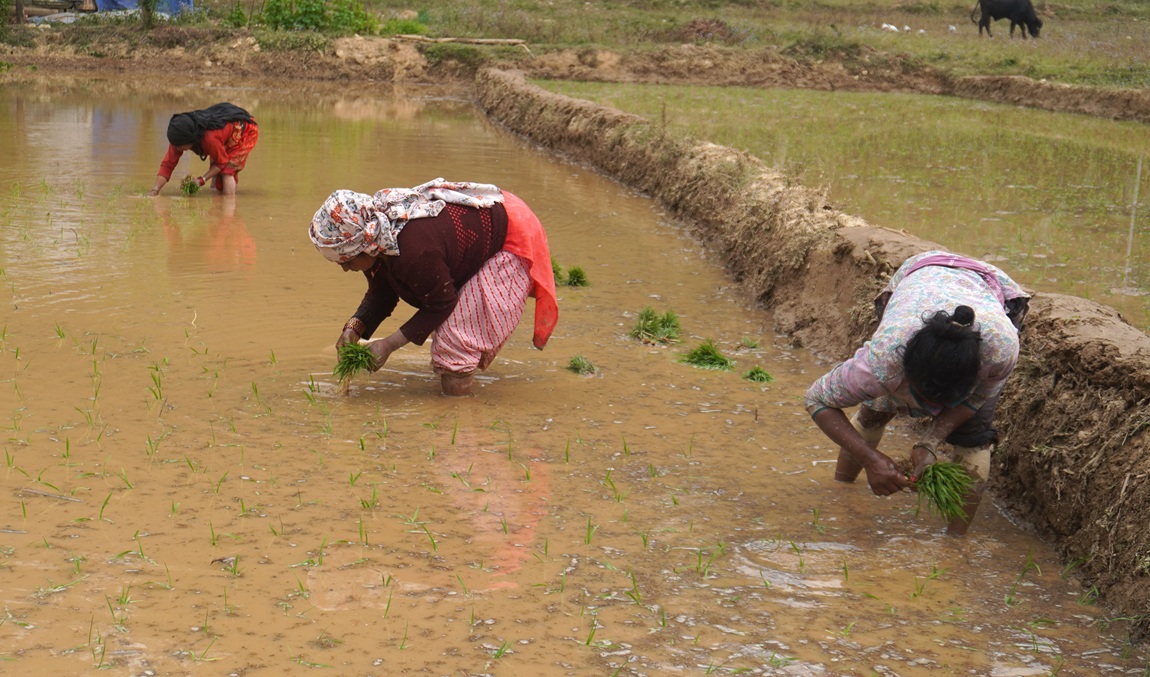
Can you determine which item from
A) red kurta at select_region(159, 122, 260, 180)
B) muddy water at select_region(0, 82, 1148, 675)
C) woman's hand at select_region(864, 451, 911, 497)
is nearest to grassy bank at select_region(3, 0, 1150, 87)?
red kurta at select_region(159, 122, 260, 180)

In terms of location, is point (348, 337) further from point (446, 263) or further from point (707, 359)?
point (707, 359)

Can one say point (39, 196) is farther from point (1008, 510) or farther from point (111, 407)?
point (1008, 510)

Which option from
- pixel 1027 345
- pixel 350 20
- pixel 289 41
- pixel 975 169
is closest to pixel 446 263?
pixel 1027 345

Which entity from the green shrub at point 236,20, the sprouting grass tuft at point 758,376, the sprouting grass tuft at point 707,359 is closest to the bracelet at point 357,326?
the sprouting grass tuft at point 707,359

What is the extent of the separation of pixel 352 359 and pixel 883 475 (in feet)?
7.88

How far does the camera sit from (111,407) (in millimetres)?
4891

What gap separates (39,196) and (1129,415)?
8610 mm

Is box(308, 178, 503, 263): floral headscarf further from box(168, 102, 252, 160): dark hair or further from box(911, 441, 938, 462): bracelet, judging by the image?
box(168, 102, 252, 160): dark hair

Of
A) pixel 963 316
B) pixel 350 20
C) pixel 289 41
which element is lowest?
pixel 289 41

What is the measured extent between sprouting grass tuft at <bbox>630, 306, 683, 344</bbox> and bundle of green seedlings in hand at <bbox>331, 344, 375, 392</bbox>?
1.83 m

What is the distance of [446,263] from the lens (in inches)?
199

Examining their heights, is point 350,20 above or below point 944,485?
above

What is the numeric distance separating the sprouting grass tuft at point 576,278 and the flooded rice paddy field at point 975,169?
187cm

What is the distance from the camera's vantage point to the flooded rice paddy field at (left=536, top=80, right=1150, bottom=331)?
7879mm
